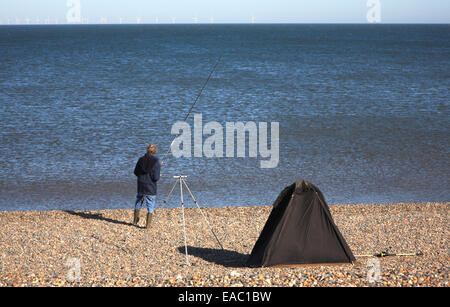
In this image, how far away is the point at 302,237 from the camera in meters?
8.68

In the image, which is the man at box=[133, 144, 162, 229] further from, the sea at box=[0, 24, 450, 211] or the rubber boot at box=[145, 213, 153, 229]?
the sea at box=[0, 24, 450, 211]

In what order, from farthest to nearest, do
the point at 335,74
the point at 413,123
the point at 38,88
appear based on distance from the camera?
the point at 335,74 < the point at 38,88 < the point at 413,123

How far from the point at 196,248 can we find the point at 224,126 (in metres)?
15.2

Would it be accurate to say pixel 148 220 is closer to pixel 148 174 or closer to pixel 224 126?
pixel 148 174

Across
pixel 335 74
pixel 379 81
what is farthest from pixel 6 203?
pixel 335 74

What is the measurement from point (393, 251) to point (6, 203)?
9648 millimetres

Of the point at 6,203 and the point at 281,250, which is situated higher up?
the point at 281,250

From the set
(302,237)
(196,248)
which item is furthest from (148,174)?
(302,237)

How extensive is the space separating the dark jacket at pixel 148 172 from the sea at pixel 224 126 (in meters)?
2.99

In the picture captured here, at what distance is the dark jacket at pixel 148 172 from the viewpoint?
11.1 meters

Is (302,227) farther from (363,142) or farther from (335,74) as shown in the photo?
(335,74)

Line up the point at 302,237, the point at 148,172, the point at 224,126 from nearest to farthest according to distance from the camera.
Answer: the point at 302,237, the point at 148,172, the point at 224,126

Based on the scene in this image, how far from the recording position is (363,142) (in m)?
22.5

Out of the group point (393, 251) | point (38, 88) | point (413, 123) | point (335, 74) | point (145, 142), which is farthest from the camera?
point (335, 74)
